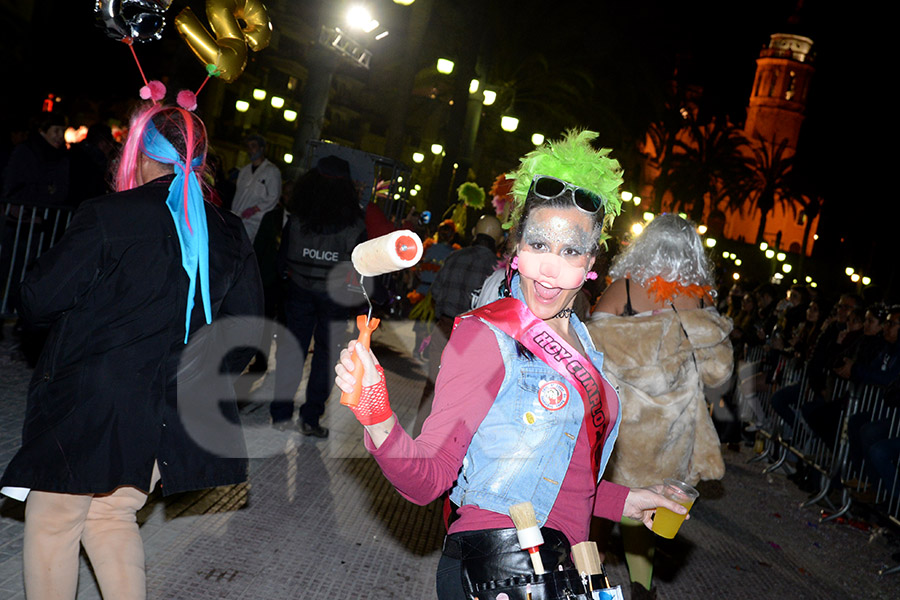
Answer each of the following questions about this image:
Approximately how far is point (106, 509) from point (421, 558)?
2.54m

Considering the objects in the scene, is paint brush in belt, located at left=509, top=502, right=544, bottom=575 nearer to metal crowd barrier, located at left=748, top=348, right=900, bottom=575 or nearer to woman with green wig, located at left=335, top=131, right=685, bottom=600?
woman with green wig, located at left=335, top=131, right=685, bottom=600

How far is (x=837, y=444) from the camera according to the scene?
8.11 meters

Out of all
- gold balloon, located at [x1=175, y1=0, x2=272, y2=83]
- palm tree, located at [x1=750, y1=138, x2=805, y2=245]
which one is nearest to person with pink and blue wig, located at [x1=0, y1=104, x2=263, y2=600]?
gold balloon, located at [x1=175, y1=0, x2=272, y2=83]

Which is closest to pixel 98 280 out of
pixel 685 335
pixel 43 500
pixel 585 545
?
pixel 43 500

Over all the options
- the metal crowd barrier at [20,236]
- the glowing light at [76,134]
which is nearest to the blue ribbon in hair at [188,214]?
the metal crowd barrier at [20,236]

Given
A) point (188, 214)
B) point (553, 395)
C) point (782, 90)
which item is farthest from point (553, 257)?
point (782, 90)

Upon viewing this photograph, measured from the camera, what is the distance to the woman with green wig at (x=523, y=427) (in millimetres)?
1933

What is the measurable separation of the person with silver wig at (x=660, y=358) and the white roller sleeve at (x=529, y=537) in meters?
2.33

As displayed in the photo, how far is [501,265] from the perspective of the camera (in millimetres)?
6535

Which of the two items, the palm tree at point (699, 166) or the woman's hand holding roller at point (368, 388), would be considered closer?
the woman's hand holding roller at point (368, 388)

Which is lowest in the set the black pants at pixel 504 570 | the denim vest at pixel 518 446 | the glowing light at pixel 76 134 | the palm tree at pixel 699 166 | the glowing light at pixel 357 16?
the black pants at pixel 504 570

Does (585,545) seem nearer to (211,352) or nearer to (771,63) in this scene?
(211,352)

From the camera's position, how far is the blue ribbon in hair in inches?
111

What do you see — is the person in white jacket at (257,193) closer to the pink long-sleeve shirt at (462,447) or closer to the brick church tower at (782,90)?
the pink long-sleeve shirt at (462,447)
